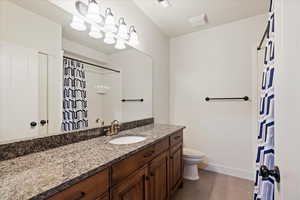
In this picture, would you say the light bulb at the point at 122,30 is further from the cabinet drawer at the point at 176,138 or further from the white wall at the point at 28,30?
the cabinet drawer at the point at 176,138

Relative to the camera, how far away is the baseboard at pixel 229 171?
2.33 m

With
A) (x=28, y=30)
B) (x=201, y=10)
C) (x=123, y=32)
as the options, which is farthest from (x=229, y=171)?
(x=28, y=30)

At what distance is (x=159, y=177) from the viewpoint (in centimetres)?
150

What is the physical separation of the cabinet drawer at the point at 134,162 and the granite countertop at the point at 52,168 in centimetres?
5

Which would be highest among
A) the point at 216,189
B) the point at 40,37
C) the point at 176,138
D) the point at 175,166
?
the point at 40,37

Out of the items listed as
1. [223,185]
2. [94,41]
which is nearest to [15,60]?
[94,41]

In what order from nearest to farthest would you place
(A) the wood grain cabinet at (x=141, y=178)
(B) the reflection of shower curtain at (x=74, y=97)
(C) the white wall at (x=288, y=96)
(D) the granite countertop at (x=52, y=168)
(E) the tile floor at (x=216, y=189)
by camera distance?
1. (C) the white wall at (x=288, y=96)
2. (D) the granite countertop at (x=52, y=168)
3. (A) the wood grain cabinet at (x=141, y=178)
4. (B) the reflection of shower curtain at (x=74, y=97)
5. (E) the tile floor at (x=216, y=189)

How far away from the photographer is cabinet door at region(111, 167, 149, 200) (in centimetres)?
97

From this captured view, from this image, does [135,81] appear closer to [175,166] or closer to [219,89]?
[175,166]

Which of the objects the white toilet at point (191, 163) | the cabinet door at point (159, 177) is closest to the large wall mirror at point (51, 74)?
the cabinet door at point (159, 177)

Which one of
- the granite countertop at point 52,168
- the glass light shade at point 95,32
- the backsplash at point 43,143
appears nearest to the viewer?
the granite countertop at point 52,168

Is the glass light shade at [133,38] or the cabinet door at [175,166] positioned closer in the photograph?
the cabinet door at [175,166]

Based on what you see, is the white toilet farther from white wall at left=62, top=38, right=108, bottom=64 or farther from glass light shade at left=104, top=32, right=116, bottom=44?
glass light shade at left=104, top=32, right=116, bottom=44

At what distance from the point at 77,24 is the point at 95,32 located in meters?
0.20
